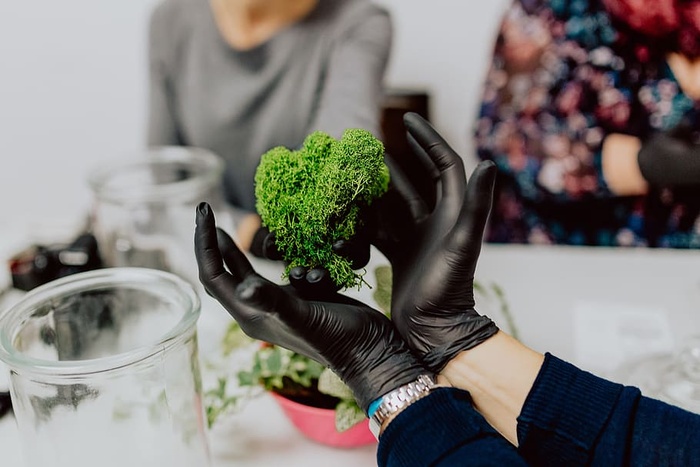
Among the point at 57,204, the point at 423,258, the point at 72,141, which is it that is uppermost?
the point at 423,258

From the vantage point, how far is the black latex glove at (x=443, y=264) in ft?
1.95

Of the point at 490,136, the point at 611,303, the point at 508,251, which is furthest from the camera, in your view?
the point at 490,136

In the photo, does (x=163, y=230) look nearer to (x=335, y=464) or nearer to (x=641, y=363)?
(x=335, y=464)

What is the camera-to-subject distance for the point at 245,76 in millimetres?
1463

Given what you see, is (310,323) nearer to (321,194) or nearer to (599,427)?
(321,194)

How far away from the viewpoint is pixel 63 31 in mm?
2020

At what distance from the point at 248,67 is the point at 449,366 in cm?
101

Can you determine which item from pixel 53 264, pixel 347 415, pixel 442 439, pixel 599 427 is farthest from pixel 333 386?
pixel 53 264

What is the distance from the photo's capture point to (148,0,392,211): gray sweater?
139cm

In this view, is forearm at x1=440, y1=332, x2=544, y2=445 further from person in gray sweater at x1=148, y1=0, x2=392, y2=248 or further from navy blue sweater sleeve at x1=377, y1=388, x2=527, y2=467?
person in gray sweater at x1=148, y1=0, x2=392, y2=248

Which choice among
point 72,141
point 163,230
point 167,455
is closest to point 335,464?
point 167,455

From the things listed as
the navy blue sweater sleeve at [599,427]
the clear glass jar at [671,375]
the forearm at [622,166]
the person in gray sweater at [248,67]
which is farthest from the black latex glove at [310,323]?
the forearm at [622,166]

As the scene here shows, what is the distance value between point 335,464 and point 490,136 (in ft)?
3.36

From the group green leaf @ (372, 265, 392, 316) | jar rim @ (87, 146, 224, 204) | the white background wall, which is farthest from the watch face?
the white background wall
